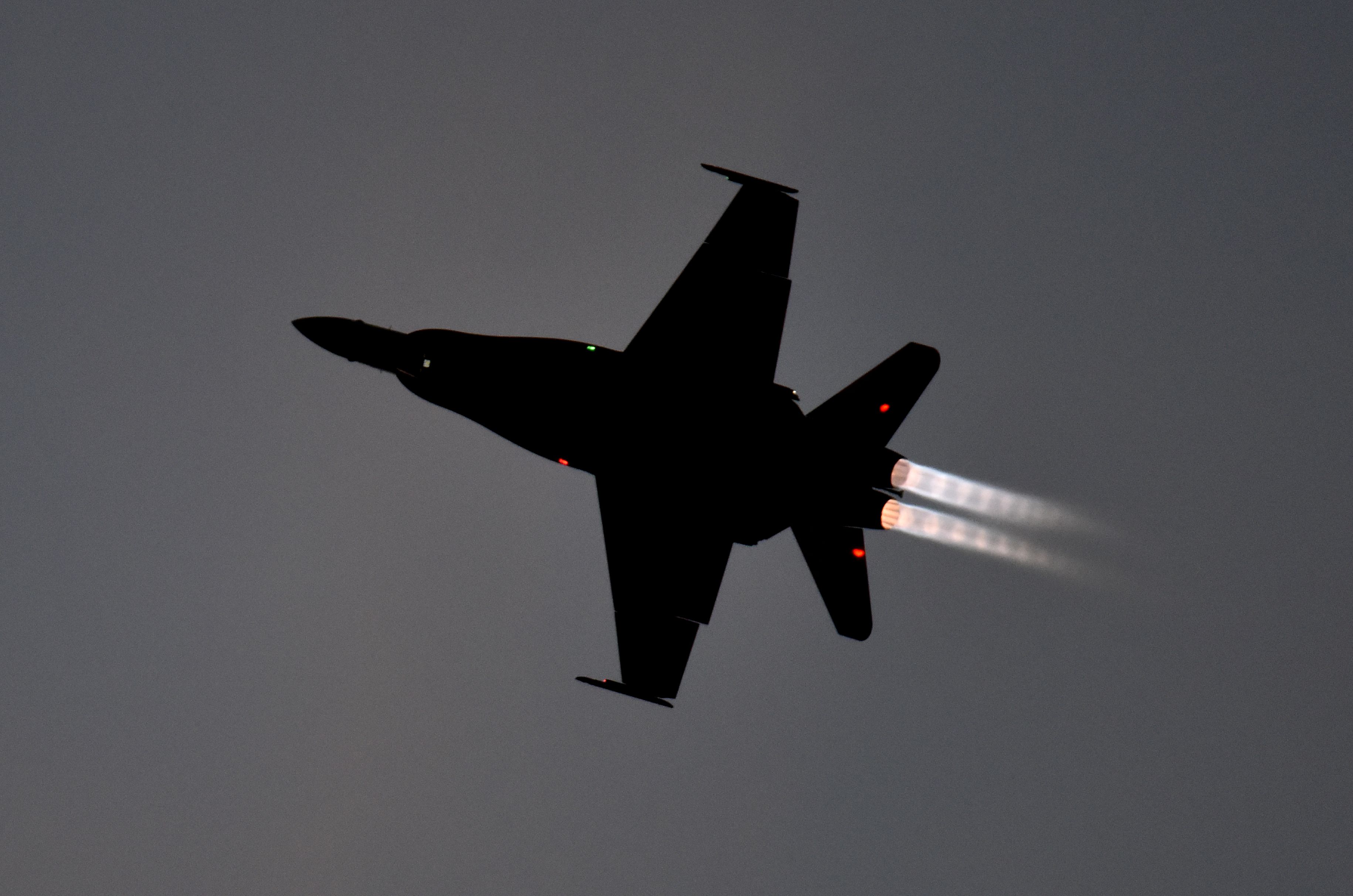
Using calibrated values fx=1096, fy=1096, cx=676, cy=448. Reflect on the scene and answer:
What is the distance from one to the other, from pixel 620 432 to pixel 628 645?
7.62 m

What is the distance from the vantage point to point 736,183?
30.3 m

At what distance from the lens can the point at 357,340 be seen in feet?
107

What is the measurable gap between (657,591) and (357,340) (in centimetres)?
1198

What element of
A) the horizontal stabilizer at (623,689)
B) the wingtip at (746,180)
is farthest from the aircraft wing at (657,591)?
the wingtip at (746,180)

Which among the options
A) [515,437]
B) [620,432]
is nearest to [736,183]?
[620,432]

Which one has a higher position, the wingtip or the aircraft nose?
the wingtip

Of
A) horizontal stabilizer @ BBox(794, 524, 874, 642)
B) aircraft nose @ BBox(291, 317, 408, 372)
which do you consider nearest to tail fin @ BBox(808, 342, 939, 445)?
horizontal stabilizer @ BBox(794, 524, 874, 642)

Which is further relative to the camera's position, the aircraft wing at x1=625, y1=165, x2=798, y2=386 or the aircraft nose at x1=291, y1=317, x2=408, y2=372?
the aircraft nose at x1=291, y1=317, x2=408, y2=372

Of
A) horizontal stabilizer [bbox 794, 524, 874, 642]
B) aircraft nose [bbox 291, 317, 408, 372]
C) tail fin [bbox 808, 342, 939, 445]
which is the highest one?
tail fin [bbox 808, 342, 939, 445]

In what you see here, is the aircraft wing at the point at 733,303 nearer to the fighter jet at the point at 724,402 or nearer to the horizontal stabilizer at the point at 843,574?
the fighter jet at the point at 724,402

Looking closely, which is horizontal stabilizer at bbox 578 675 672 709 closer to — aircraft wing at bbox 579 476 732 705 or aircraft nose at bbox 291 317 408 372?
aircraft wing at bbox 579 476 732 705

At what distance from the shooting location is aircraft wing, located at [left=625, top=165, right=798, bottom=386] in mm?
30500

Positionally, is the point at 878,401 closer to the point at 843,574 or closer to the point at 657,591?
the point at 843,574

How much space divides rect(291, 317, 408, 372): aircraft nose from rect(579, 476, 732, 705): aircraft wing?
7958 millimetres
